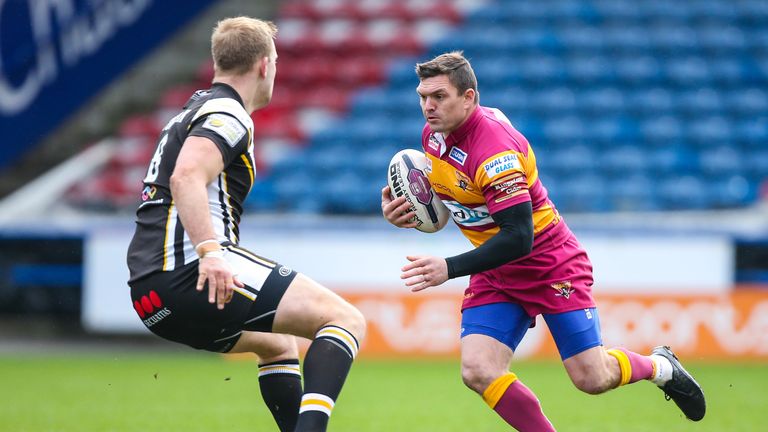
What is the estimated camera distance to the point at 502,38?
15531 millimetres

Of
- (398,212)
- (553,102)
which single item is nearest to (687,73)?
(553,102)

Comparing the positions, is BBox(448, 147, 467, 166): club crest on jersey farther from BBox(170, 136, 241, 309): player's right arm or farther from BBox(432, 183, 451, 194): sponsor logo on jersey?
BBox(170, 136, 241, 309): player's right arm

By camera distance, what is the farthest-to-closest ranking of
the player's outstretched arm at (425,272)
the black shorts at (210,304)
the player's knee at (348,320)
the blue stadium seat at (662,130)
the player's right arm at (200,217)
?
the blue stadium seat at (662,130) → the player's outstretched arm at (425,272) → the player's knee at (348,320) → the black shorts at (210,304) → the player's right arm at (200,217)

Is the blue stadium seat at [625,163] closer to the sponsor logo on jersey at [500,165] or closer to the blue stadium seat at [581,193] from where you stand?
the blue stadium seat at [581,193]

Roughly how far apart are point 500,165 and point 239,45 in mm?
1324

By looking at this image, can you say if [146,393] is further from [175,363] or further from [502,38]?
[502,38]

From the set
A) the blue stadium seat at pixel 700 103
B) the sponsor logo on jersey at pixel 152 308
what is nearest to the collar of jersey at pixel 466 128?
the sponsor logo on jersey at pixel 152 308

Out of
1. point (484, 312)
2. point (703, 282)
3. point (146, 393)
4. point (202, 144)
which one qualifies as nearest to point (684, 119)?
point (703, 282)

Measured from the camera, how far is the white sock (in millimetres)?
5422

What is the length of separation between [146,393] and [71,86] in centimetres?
676

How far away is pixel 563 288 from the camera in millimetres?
5121

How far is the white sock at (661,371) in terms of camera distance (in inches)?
213

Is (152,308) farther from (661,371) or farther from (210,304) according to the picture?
(661,371)

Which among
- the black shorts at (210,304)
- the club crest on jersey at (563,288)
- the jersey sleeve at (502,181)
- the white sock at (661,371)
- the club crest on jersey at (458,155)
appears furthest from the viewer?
A: the white sock at (661,371)
